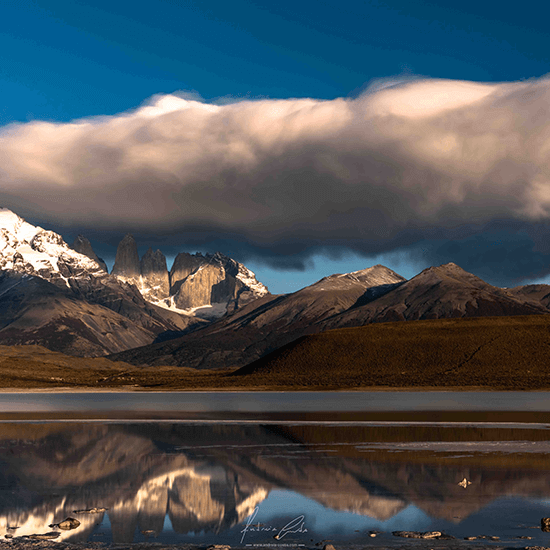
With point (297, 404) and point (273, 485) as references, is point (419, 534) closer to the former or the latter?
point (273, 485)

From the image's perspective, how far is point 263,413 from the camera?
84.9m

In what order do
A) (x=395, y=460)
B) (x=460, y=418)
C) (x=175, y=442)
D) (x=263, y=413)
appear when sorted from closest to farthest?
(x=395, y=460)
(x=175, y=442)
(x=460, y=418)
(x=263, y=413)

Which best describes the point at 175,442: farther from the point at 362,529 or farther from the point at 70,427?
the point at 362,529

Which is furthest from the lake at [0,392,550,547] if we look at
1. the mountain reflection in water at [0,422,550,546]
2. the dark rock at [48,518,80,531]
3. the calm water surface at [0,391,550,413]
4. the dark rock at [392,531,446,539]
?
the calm water surface at [0,391,550,413]

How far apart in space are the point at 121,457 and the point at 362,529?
22.3 m

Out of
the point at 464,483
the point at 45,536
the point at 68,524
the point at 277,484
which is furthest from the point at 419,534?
the point at 45,536

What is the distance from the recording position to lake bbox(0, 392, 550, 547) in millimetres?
24578

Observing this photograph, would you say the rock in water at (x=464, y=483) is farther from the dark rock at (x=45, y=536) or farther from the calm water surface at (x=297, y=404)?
the calm water surface at (x=297, y=404)

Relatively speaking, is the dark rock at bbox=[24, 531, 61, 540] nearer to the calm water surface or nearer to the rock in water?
the rock in water

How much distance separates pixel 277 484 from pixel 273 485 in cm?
37

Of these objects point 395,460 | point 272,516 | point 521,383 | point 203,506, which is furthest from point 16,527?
point 521,383

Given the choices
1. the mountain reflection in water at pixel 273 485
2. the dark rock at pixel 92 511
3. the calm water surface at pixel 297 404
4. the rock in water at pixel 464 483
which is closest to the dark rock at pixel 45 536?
the mountain reflection in water at pixel 273 485

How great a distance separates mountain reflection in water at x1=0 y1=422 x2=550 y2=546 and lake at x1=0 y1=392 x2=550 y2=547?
75mm

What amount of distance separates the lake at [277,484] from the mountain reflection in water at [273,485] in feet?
0.25
